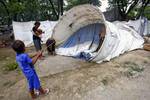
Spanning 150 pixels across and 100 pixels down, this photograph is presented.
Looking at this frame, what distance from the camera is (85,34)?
32.0 feet

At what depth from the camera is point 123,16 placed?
17031 millimetres

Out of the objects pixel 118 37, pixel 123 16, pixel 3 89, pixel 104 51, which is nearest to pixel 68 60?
pixel 104 51

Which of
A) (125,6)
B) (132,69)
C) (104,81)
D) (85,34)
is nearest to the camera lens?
(104,81)

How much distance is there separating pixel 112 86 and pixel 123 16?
13.1 m

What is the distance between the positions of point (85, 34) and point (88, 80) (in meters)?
4.89

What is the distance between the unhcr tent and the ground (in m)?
0.82

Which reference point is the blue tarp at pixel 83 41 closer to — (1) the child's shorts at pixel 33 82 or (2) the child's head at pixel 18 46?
(1) the child's shorts at pixel 33 82

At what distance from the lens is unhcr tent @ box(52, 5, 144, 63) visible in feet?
25.4

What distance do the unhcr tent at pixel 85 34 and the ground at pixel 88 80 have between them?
0.82m

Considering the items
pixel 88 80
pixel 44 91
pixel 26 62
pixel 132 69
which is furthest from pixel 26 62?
pixel 132 69

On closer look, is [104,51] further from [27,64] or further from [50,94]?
[27,64]

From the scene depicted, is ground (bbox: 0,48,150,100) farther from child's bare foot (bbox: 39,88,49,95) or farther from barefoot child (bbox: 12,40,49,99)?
barefoot child (bbox: 12,40,49,99)

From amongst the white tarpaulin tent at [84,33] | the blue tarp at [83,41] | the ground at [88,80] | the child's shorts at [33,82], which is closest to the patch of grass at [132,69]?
the ground at [88,80]

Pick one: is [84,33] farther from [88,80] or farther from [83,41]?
[88,80]
